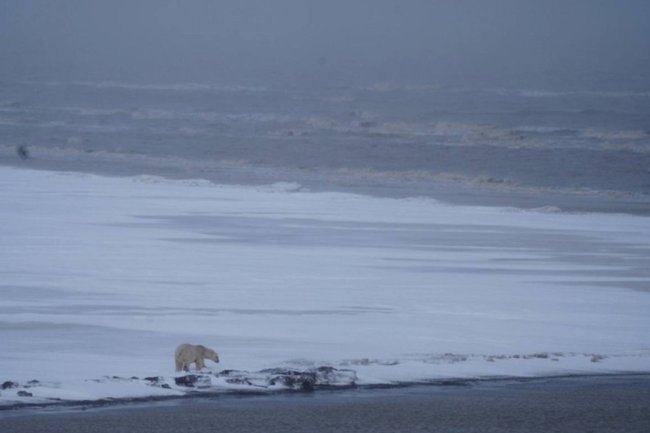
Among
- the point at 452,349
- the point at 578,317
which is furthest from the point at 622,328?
the point at 452,349

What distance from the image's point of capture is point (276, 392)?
26.8ft

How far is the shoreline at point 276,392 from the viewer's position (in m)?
7.62

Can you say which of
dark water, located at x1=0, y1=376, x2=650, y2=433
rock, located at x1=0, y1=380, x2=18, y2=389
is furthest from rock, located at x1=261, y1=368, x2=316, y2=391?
rock, located at x1=0, y1=380, x2=18, y2=389

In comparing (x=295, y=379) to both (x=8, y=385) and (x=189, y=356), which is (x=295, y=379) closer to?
(x=189, y=356)

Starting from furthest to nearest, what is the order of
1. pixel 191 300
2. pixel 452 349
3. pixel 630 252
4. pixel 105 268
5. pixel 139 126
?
pixel 139 126 < pixel 630 252 < pixel 105 268 < pixel 191 300 < pixel 452 349

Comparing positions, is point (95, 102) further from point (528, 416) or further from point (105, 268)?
point (528, 416)

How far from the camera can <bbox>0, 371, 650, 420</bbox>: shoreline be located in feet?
25.0

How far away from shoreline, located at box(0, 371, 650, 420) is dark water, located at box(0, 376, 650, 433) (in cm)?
5

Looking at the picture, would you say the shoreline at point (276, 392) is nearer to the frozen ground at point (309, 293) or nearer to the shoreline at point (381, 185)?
the frozen ground at point (309, 293)

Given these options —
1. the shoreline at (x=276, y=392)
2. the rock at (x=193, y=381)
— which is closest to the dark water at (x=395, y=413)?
the shoreline at (x=276, y=392)

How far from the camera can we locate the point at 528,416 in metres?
7.64

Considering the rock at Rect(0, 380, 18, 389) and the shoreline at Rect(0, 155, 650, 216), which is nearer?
the rock at Rect(0, 380, 18, 389)

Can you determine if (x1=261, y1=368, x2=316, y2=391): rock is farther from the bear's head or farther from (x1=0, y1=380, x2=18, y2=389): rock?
(x1=0, y1=380, x2=18, y2=389): rock

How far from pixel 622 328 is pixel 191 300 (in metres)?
3.71
